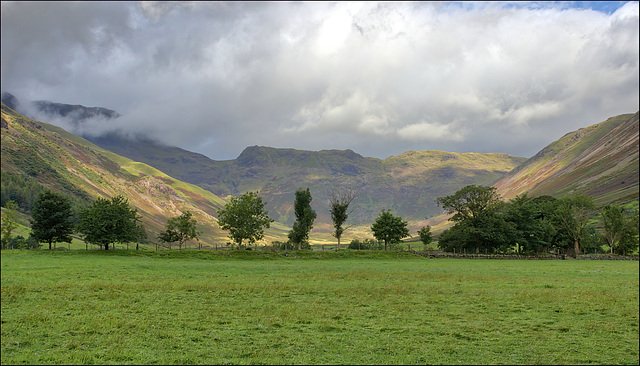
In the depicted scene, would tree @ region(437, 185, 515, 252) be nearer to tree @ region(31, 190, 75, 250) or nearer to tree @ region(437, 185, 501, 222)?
tree @ region(437, 185, 501, 222)

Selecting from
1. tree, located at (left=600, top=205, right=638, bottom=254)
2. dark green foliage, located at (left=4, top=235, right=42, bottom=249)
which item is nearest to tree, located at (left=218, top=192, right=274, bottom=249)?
dark green foliage, located at (left=4, top=235, right=42, bottom=249)

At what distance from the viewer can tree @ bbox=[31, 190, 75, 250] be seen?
87.2 m

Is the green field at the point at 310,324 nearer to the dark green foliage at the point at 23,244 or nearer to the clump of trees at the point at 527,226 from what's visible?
the clump of trees at the point at 527,226

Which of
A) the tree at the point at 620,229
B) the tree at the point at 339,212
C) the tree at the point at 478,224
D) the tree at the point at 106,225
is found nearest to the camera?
the tree at the point at 106,225

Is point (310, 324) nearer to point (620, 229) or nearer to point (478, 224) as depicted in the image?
point (478, 224)

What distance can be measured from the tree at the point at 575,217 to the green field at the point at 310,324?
76.9m

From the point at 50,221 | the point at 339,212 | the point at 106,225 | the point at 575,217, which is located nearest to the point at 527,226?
the point at 575,217

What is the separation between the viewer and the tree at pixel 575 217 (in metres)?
98.1

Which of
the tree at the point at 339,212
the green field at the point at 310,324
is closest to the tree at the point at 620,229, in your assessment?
the tree at the point at 339,212

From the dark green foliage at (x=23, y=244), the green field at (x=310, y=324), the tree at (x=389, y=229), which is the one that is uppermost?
the tree at (x=389, y=229)

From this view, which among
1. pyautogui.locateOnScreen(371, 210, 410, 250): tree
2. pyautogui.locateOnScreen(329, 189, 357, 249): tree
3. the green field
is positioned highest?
pyautogui.locateOnScreen(329, 189, 357, 249): tree

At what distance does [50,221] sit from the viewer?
88000mm

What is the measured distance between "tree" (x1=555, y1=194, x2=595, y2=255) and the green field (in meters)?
76.9

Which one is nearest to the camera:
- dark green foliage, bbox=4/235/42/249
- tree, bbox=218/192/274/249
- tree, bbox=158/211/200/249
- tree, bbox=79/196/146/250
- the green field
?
the green field
